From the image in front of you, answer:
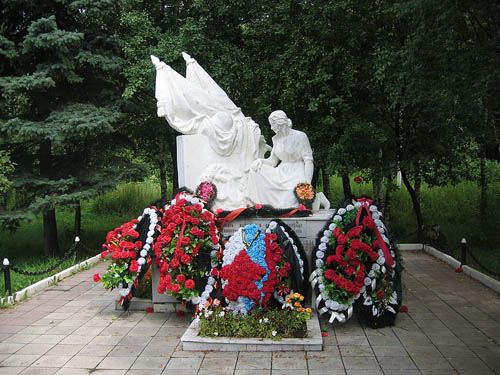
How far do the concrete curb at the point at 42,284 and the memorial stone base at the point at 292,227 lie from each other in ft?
6.94

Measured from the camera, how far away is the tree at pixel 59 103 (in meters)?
9.19

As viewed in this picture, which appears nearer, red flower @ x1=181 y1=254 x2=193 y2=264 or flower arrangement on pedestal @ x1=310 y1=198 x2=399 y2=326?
flower arrangement on pedestal @ x1=310 y1=198 x2=399 y2=326

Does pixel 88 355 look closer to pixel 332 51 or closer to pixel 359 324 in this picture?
pixel 359 324

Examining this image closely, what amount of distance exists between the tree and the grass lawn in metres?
0.88

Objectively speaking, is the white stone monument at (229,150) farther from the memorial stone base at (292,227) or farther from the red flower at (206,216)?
the red flower at (206,216)

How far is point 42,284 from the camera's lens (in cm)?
771

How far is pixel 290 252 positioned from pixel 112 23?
8.07 metres

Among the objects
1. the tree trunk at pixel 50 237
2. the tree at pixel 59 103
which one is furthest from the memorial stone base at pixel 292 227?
the tree trunk at pixel 50 237

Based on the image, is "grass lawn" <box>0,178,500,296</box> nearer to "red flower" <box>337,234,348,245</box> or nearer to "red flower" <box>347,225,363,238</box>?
"red flower" <box>347,225,363,238</box>

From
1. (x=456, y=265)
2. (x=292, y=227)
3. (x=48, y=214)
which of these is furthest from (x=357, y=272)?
(x=48, y=214)

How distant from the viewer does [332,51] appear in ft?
35.4

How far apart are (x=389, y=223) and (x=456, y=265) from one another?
2244mm

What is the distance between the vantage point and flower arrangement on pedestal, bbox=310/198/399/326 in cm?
547

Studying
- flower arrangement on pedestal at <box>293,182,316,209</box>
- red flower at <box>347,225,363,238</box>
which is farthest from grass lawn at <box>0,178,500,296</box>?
red flower at <box>347,225,363,238</box>
